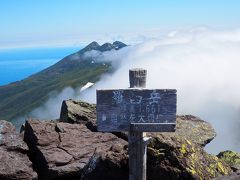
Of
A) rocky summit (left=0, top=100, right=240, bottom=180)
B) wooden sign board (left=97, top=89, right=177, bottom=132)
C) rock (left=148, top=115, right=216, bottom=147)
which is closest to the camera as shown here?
wooden sign board (left=97, top=89, right=177, bottom=132)

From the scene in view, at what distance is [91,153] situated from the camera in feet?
60.7

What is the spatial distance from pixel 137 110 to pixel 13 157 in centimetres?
728

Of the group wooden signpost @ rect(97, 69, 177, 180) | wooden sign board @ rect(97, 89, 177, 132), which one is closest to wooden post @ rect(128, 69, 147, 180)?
wooden signpost @ rect(97, 69, 177, 180)

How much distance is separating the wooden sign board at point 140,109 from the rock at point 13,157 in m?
6.06

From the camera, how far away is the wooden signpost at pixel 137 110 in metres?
12.3

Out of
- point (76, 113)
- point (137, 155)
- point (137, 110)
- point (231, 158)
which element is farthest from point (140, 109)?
point (76, 113)

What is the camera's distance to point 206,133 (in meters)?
21.3

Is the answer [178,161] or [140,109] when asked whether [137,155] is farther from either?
[178,161]

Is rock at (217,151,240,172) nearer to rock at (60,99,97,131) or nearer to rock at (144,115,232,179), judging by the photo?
rock at (144,115,232,179)

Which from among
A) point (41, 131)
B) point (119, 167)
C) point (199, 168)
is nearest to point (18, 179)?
point (41, 131)

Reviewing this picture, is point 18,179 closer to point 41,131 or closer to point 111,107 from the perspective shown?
point 41,131

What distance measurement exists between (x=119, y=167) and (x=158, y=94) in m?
3.96

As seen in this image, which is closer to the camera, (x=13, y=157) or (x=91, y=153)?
(x=13, y=157)

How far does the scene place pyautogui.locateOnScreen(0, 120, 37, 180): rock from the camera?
657 inches
